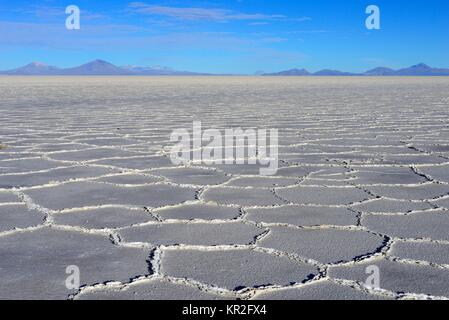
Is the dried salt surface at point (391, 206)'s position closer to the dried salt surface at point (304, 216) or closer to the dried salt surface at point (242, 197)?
the dried salt surface at point (304, 216)

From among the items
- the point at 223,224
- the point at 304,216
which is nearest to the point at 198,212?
the point at 223,224

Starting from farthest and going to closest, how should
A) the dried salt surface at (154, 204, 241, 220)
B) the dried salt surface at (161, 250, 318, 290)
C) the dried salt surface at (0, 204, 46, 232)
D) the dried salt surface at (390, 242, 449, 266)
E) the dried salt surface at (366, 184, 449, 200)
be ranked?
1. the dried salt surface at (366, 184, 449, 200)
2. the dried salt surface at (154, 204, 241, 220)
3. the dried salt surface at (0, 204, 46, 232)
4. the dried salt surface at (390, 242, 449, 266)
5. the dried salt surface at (161, 250, 318, 290)

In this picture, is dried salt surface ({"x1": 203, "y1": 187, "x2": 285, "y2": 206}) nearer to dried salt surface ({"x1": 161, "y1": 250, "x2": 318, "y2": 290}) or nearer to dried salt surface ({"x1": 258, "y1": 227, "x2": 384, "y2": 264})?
dried salt surface ({"x1": 258, "y1": 227, "x2": 384, "y2": 264})

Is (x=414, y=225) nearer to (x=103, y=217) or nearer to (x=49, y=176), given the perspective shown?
(x=103, y=217)

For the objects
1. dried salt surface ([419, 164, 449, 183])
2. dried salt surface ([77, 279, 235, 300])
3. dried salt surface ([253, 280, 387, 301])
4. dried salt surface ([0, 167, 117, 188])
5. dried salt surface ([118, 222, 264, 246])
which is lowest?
dried salt surface ([253, 280, 387, 301])

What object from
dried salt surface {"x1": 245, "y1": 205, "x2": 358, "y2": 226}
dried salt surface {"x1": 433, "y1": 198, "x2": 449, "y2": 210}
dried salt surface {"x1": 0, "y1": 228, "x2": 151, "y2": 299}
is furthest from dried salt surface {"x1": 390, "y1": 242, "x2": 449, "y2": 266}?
dried salt surface {"x1": 0, "y1": 228, "x2": 151, "y2": 299}

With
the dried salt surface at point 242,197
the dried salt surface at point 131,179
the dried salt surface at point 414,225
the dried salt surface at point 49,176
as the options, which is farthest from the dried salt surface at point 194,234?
the dried salt surface at point 49,176

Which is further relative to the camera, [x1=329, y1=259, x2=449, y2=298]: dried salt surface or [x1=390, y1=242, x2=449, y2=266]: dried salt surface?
[x1=390, y1=242, x2=449, y2=266]: dried salt surface
